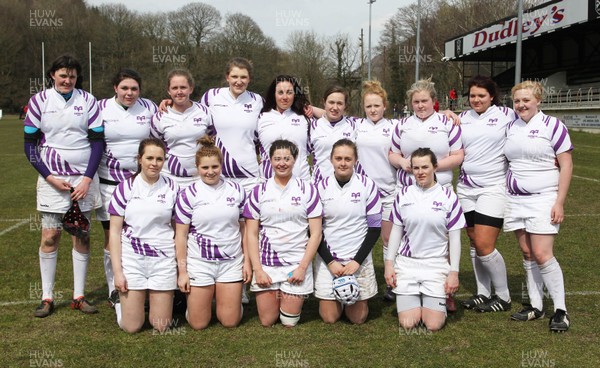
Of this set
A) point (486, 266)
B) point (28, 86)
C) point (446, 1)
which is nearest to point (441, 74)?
point (446, 1)

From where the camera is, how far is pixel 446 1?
55.3 m

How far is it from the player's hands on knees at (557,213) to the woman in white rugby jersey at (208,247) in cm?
259

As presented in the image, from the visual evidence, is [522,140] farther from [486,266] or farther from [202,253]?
[202,253]

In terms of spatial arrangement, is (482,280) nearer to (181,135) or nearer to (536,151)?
(536,151)

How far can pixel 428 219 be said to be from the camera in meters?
4.50

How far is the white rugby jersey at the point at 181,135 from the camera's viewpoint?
5.00m

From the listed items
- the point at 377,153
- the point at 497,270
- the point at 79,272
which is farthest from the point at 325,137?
the point at 79,272

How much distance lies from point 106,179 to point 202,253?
1285mm

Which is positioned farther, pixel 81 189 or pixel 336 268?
pixel 81 189

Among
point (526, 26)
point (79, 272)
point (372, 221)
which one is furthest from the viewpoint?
point (526, 26)

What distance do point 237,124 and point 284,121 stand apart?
445mm

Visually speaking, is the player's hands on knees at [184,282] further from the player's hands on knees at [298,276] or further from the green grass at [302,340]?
the player's hands on knees at [298,276]

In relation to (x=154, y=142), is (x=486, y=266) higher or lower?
lower

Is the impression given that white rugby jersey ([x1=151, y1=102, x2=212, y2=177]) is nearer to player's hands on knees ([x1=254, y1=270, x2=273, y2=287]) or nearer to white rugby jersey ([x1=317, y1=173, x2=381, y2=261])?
player's hands on knees ([x1=254, y1=270, x2=273, y2=287])
